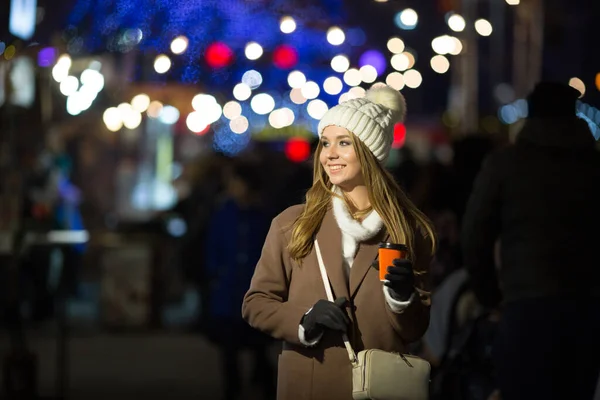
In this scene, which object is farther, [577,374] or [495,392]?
[495,392]

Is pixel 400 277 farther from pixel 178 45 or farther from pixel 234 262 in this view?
pixel 234 262

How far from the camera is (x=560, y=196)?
249 inches

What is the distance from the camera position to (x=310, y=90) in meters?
26.0

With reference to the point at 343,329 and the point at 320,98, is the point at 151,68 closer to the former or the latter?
the point at 343,329

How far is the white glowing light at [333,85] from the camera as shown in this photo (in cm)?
2503

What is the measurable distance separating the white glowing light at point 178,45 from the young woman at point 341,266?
3.97m

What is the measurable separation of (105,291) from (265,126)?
596 inches

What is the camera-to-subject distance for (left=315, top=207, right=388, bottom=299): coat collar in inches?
198

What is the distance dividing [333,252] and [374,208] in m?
0.23

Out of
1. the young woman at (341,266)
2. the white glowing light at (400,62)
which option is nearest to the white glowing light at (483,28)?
the white glowing light at (400,62)

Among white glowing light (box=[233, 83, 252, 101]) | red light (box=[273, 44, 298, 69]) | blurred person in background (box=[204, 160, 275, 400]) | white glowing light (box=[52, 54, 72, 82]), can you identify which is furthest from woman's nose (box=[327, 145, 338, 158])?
white glowing light (box=[233, 83, 252, 101])

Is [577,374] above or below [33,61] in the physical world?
below

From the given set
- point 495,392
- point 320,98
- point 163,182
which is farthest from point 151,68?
point 163,182

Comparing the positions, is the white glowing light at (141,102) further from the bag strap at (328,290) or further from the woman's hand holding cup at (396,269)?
the woman's hand holding cup at (396,269)
